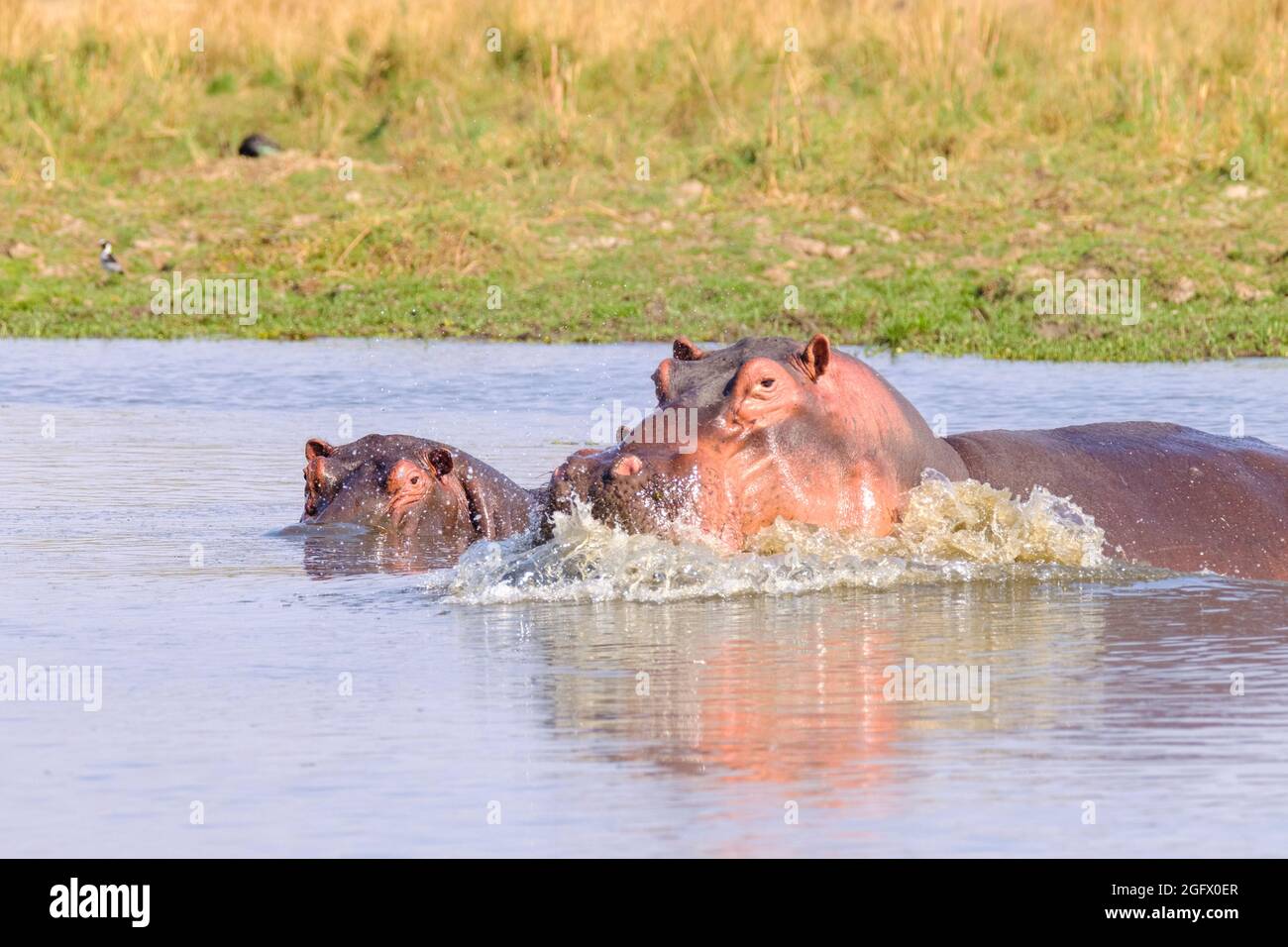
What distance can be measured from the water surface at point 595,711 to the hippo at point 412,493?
0.22m

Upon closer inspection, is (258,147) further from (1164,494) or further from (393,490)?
(1164,494)

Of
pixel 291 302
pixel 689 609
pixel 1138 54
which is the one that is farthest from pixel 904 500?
pixel 1138 54

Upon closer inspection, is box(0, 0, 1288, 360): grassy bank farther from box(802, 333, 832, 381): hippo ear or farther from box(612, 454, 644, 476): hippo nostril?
box(612, 454, 644, 476): hippo nostril

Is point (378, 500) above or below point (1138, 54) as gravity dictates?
below

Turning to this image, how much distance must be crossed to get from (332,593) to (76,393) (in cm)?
578

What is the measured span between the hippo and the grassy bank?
5525 millimetres

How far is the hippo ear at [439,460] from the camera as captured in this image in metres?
Answer: 8.00

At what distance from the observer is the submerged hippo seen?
19.5 ft

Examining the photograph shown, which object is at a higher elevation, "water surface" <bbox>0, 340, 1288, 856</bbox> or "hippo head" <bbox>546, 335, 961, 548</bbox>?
"hippo head" <bbox>546, 335, 961, 548</bbox>

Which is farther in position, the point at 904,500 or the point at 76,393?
the point at 76,393

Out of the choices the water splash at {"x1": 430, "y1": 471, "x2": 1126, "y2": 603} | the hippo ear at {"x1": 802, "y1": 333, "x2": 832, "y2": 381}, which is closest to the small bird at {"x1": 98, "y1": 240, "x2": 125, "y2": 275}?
the water splash at {"x1": 430, "y1": 471, "x2": 1126, "y2": 603}

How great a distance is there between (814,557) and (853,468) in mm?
273

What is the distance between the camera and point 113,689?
17.9 feet
